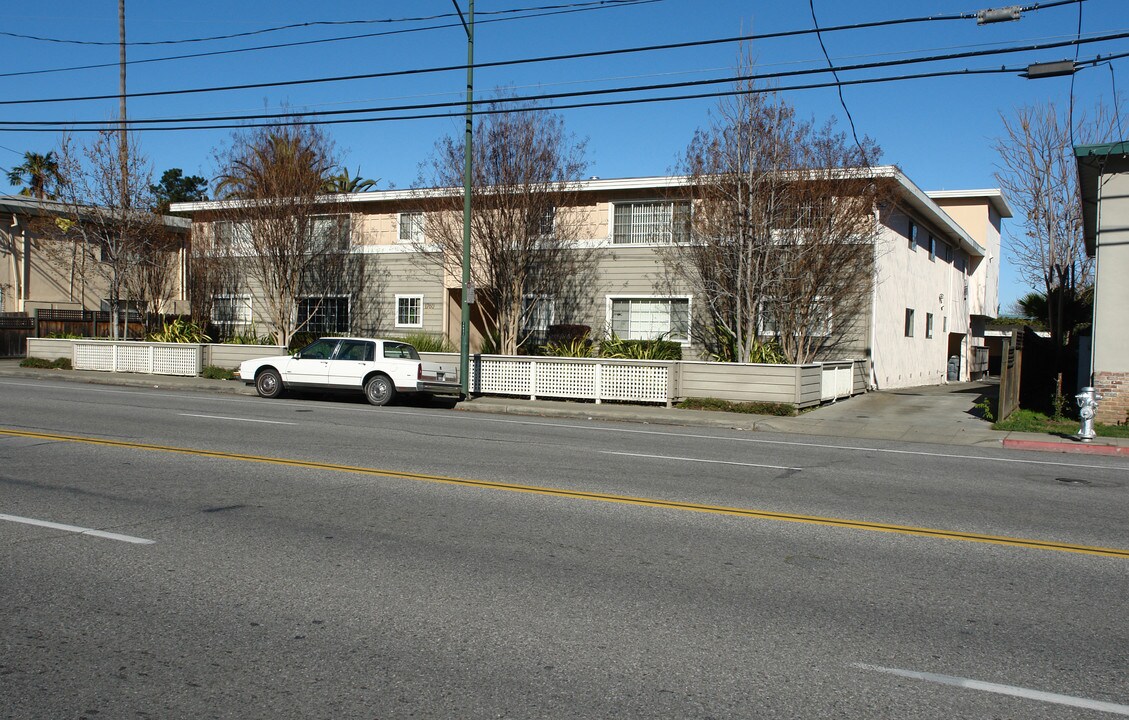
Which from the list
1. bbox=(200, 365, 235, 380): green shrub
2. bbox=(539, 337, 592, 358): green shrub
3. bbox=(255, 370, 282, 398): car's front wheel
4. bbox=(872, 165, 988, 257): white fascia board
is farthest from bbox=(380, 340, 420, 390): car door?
bbox=(872, 165, 988, 257): white fascia board

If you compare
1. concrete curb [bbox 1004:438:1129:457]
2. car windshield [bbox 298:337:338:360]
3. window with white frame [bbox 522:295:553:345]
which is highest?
window with white frame [bbox 522:295:553:345]

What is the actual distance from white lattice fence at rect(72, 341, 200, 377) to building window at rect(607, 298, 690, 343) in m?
12.4

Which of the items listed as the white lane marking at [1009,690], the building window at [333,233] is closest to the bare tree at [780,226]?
the building window at [333,233]

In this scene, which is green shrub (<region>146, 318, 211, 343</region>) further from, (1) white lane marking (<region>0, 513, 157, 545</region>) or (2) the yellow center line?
(1) white lane marking (<region>0, 513, 157, 545</region>)

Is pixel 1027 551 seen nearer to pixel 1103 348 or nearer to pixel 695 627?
pixel 695 627

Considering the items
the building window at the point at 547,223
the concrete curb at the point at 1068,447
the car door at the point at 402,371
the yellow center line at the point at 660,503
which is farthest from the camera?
the building window at the point at 547,223

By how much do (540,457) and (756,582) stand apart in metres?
6.05

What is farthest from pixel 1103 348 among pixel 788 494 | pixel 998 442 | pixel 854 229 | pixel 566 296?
pixel 566 296

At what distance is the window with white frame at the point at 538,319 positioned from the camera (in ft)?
88.1

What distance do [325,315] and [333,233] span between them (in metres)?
3.01

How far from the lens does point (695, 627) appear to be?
5223 millimetres

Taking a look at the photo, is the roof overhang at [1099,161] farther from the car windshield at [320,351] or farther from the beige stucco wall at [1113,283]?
the car windshield at [320,351]

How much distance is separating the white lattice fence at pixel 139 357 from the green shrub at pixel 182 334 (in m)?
1.62

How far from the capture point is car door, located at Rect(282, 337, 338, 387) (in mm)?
21188
